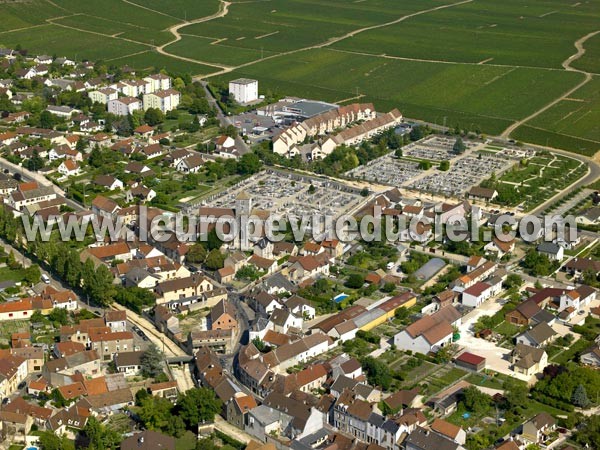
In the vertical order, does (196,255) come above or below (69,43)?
above

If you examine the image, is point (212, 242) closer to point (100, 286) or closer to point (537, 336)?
point (100, 286)

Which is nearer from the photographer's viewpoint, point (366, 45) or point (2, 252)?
point (2, 252)

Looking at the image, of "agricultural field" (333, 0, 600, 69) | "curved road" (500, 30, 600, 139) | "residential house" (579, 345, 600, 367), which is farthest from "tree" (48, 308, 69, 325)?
"agricultural field" (333, 0, 600, 69)

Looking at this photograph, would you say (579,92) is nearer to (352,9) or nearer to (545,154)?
(545,154)

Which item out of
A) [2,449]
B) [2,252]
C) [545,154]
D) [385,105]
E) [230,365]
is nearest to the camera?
[2,449]

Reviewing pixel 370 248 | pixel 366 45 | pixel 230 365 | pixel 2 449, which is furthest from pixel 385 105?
pixel 2 449

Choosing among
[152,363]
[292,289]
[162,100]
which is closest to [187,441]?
[152,363]
